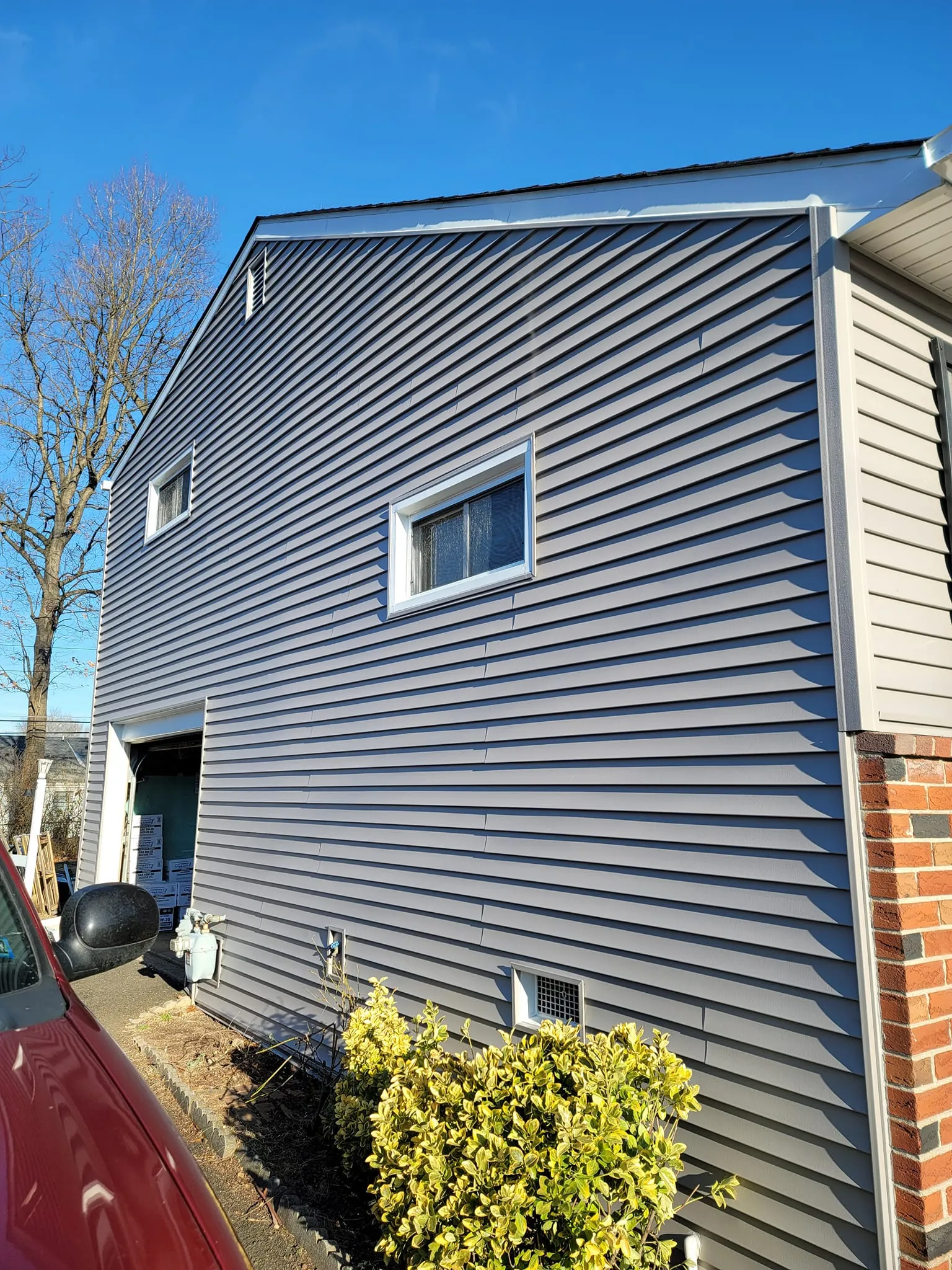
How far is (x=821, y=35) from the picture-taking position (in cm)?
500

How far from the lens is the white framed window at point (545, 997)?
3977 millimetres

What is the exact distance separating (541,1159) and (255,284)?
328 inches

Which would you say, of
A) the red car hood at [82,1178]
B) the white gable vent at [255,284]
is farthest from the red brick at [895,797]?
the white gable vent at [255,284]

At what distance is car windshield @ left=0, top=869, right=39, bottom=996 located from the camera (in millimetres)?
2191

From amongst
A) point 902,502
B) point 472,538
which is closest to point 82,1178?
point 902,502

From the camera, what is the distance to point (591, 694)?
13.6ft

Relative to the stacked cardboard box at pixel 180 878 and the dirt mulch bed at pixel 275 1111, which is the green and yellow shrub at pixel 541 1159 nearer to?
the dirt mulch bed at pixel 275 1111

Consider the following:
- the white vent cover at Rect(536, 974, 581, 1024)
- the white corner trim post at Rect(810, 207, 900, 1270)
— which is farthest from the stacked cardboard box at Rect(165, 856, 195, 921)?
the white corner trim post at Rect(810, 207, 900, 1270)

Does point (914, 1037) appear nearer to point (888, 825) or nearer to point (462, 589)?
point (888, 825)

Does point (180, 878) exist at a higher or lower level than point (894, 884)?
lower

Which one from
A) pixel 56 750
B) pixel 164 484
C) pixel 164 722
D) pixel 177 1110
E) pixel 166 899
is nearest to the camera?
pixel 177 1110

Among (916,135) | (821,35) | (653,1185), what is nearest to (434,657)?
(653,1185)

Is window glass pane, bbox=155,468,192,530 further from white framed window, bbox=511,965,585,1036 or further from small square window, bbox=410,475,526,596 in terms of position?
white framed window, bbox=511,965,585,1036

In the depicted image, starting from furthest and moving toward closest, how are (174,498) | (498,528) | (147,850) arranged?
(147,850)
(174,498)
(498,528)
